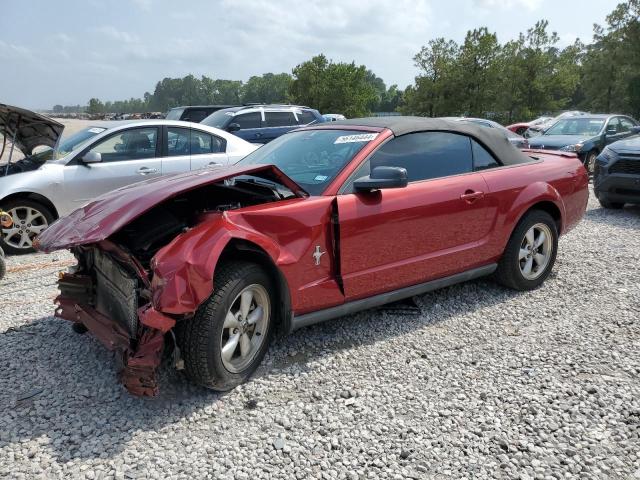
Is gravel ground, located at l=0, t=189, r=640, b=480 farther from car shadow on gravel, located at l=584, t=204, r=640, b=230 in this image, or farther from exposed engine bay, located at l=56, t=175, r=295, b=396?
car shadow on gravel, located at l=584, t=204, r=640, b=230

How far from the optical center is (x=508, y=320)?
4.15 metres

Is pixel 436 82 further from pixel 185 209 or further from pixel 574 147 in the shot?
pixel 185 209

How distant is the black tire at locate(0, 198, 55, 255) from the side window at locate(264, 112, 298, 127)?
25.2 feet

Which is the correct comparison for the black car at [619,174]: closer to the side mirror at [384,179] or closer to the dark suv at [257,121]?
the side mirror at [384,179]

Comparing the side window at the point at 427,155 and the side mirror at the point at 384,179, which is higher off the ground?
the side window at the point at 427,155

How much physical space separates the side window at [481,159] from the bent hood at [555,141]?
347 inches

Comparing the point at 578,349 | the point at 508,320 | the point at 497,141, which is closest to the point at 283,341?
the point at 508,320

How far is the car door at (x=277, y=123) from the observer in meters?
13.2

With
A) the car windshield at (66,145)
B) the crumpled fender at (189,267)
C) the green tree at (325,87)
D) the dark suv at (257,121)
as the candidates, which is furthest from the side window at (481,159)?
the green tree at (325,87)

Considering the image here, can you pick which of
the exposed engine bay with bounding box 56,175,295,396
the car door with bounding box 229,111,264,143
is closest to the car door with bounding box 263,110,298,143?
the car door with bounding box 229,111,264,143

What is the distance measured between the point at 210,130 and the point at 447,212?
15.2ft

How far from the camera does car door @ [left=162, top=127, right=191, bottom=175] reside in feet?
23.1

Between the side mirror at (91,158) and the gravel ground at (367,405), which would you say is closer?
the gravel ground at (367,405)

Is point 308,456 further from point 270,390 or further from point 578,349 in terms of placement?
point 578,349
